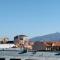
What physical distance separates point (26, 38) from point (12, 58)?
4622 centimetres

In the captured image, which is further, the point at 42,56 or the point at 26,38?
the point at 26,38

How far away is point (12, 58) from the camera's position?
22844 mm

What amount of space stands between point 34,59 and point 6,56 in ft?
8.27

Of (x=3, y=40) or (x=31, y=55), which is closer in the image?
(x=31, y=55)

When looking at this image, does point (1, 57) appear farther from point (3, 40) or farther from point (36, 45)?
point (3, 40)

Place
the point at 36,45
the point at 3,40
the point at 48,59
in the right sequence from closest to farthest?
1. the point at 48,59
2. the point at 36,45
3. the point at 3,40

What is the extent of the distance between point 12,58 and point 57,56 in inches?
158

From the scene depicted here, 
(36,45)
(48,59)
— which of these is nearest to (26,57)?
(48,59)

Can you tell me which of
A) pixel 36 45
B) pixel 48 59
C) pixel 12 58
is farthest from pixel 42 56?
pixel 36 45

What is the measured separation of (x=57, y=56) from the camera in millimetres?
22562

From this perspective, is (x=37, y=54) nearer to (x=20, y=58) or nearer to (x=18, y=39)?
(x=20, y=58)

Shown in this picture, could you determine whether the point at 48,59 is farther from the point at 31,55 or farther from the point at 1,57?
the point at 1,57

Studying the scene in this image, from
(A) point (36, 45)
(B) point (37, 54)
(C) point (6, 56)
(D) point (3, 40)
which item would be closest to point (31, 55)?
(B) point (37, 54)

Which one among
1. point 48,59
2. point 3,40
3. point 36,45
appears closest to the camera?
point 48,59
